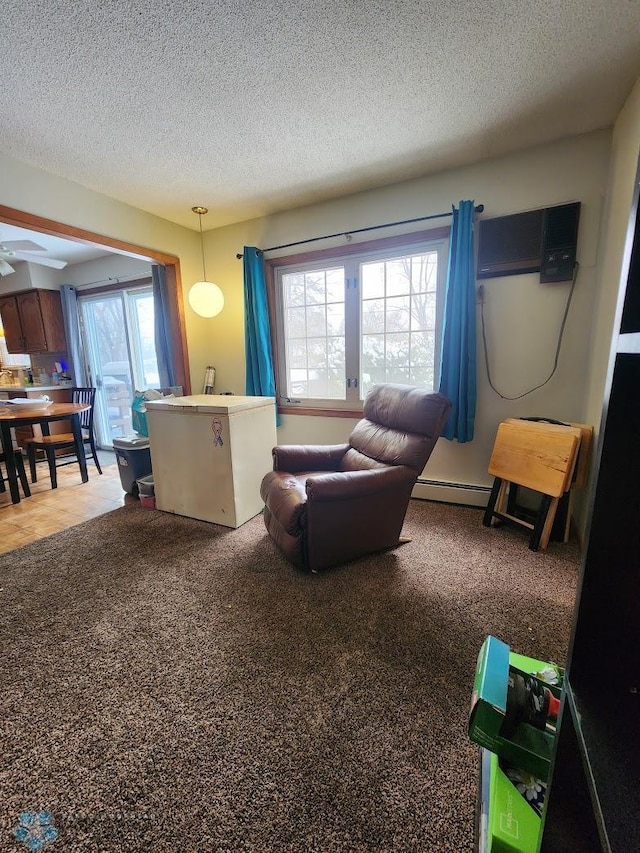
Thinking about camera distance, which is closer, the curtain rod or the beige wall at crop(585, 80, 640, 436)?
the beige wall at crop(585, 80, 640, 436)

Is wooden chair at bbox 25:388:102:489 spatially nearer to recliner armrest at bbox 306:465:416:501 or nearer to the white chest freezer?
the white chest freezer

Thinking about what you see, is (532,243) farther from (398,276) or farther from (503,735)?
(503,735)

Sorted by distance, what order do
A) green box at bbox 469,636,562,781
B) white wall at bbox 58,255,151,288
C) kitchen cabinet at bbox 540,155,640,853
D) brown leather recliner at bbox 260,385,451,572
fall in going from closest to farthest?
1. kitchen cabinet at bbox 540,155,640,853
2. green box at bbox 469,636,562,781
3. brown leather recliner at bbox 260,385,451,572
4. white wall at bbox 58,255,151,288

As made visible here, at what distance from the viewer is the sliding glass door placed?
180 inches

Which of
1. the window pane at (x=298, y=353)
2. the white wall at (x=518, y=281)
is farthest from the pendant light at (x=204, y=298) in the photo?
the white wall at (x=518, y=281)

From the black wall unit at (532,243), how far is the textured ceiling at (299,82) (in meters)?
0.46

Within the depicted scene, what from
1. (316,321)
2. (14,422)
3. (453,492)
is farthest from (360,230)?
(14,422)

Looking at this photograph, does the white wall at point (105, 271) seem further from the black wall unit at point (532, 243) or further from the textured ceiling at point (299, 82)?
the black wall unit at point (532, 243)

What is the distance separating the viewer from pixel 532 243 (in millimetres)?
2389

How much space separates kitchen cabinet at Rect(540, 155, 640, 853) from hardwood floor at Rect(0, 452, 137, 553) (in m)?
3.04

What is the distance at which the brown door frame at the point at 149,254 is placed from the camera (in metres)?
2.45

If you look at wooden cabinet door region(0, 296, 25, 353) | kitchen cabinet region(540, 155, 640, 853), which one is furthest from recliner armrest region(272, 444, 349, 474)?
wooden cabinet door region(0, 296, 25, 353)

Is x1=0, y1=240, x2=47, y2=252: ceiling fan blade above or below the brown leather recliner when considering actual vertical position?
above

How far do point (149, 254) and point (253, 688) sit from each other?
11.5 ft
